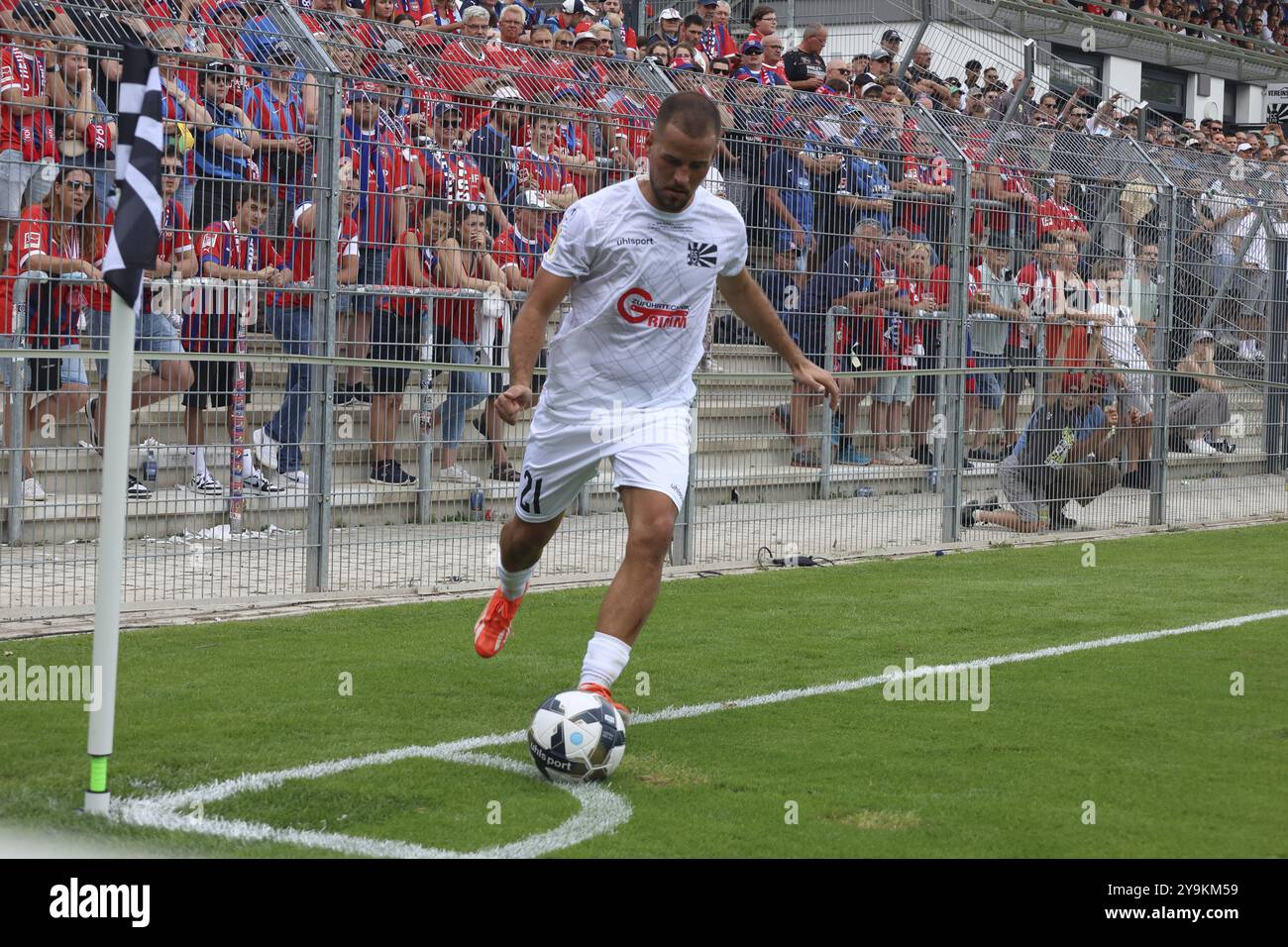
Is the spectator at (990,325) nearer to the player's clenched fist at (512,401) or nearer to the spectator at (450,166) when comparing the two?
the spectator at (450,166)

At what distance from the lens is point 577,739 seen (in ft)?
19.1

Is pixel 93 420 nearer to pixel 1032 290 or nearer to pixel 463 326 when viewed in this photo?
pixel 463 326

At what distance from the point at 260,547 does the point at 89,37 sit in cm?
305

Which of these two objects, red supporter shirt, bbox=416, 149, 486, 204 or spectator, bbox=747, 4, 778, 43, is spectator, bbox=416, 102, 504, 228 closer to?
red supporter shirt, bbox=416, 149, 486, 204

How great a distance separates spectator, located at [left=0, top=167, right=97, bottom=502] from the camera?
8.82 m

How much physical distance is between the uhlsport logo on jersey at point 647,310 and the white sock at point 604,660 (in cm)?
136

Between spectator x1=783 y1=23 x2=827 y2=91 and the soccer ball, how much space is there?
13509 millimetres

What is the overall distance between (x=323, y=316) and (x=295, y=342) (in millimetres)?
252

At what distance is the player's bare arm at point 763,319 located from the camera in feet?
23.7

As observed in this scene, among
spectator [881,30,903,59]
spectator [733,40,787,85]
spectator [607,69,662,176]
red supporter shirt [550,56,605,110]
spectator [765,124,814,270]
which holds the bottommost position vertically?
spectator [765,124,814,270]

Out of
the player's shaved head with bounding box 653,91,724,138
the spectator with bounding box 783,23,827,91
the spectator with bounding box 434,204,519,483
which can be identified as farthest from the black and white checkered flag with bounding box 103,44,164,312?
the spectator with bounding box 783,23,827,91

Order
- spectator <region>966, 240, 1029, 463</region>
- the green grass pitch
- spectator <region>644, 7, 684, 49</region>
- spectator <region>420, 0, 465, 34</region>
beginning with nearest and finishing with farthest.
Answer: the green grass pitch → spectator <region>966, 240, 1029, 463</region> → spectator <region>420, 0, 465, 34</region> → spectator <region>644, 7, 684, 49</region>

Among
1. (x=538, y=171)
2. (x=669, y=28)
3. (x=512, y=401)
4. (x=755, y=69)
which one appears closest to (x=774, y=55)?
(x=755, y=69)

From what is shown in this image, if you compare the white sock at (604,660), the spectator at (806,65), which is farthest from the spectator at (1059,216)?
the white sock at (604,660)
